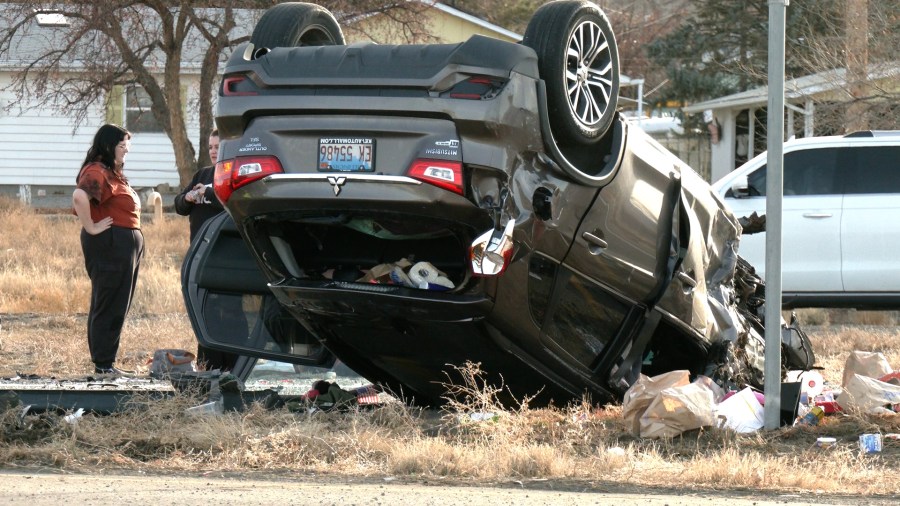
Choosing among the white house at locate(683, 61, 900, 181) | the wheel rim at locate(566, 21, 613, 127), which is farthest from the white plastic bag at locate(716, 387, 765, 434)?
the white house at locate(683, 61, 900, 181)

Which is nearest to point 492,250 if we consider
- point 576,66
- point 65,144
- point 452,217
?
point 452,217

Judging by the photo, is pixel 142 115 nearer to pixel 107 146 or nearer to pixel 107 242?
pixel 107 146

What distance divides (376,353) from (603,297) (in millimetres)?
1340

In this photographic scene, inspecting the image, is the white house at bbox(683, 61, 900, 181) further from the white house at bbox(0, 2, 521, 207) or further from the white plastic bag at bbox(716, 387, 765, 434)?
the white plastic bag at bbox(716, 387, 765, 434)

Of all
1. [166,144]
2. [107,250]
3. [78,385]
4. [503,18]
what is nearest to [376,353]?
[78,385]

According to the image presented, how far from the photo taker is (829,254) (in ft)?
42.2

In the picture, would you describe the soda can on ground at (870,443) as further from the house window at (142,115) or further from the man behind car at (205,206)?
the house window at (142,115)

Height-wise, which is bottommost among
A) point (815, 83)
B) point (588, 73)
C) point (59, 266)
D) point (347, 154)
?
point (59, 266)

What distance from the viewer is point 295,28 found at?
22.6 feet

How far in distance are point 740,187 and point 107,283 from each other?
6.42m

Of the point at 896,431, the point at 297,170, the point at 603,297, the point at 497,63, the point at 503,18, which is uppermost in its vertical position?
the point at 503,18

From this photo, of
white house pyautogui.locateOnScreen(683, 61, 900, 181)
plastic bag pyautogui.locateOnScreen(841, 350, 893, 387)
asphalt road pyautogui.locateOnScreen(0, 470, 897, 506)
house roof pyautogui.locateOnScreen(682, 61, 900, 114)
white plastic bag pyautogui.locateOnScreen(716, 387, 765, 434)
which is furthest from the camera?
white house pyautogui.locateOnScreen(683, 61, 900, 181)

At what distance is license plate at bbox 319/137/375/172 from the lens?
5965 mm

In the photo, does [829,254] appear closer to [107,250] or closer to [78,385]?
[107,250]
